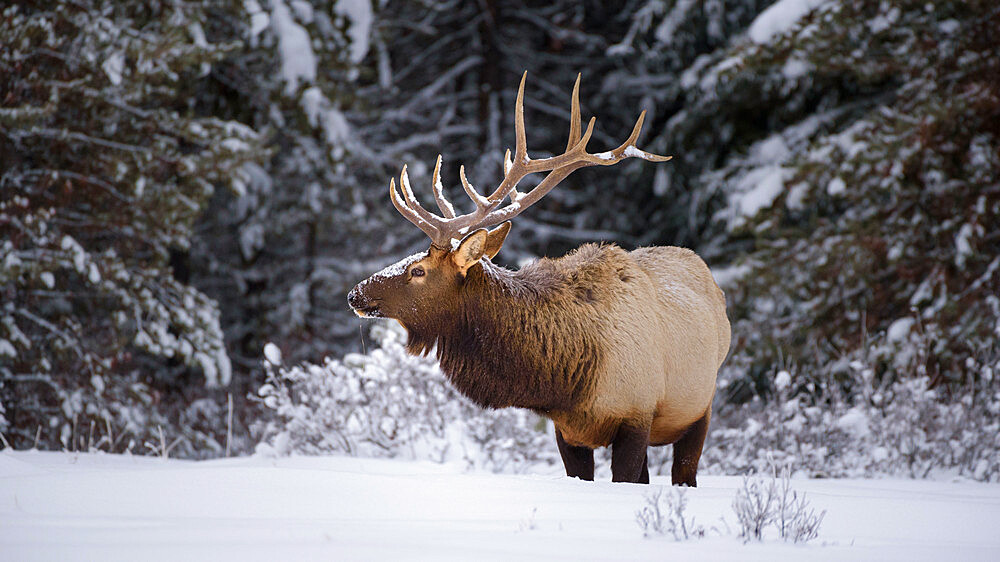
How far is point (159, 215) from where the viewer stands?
31.4 feet

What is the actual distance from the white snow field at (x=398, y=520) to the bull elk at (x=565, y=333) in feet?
2.03

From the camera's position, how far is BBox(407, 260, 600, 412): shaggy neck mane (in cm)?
468

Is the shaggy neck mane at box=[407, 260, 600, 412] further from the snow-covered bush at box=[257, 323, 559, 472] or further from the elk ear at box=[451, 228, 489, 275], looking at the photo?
the snow-covered bush at box=[257, 323, 559, 472]

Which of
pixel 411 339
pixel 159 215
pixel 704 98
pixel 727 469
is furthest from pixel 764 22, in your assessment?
pixel 411 339

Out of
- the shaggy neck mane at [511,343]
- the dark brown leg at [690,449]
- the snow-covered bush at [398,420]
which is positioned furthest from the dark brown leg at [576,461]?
the snow-covered bush at [398,420]

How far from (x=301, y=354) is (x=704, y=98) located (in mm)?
6747

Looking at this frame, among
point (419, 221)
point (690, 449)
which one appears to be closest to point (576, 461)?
point (690, 449)

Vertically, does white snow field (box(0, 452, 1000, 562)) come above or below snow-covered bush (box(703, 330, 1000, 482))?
above

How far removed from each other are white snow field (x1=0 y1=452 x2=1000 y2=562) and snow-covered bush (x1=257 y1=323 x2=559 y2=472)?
2322 millimetres

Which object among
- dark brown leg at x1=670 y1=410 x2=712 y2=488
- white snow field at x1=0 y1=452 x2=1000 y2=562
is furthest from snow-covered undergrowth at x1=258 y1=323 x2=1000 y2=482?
white snow field at x1=0 y1=452 x2=1000 y2=562

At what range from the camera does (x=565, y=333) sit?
15.6 feet

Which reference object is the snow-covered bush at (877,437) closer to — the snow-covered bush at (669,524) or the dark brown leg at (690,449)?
the dark brown leg at (690,449)

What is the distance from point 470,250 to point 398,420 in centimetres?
201

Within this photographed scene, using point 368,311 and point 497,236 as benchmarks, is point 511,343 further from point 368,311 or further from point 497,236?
point 368,311
